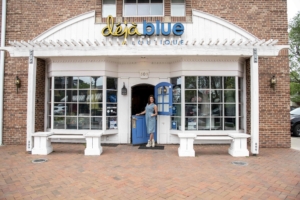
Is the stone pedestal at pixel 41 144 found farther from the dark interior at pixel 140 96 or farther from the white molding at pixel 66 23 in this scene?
the dark interior at pixel 140 96

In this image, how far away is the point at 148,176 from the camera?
4211 mm

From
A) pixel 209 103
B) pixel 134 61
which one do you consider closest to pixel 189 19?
pixel 134 61

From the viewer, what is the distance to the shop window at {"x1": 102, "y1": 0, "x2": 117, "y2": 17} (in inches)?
294

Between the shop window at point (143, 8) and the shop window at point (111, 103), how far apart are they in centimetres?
268

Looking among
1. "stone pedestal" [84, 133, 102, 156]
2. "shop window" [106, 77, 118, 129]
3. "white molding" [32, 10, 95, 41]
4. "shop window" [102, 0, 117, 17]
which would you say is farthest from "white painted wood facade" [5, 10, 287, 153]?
"stone pedestal" [84, 133, 102, 156]

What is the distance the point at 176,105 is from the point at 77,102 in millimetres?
3658

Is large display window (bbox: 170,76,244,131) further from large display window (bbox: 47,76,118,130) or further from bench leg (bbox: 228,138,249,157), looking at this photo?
large display window (bbox: 47,76,118,130)

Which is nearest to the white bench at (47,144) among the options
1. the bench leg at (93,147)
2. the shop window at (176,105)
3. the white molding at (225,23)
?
the bench leg at (93,147)

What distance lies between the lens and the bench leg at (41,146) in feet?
19.4

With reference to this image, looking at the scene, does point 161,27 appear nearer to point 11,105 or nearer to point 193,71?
point 193,71

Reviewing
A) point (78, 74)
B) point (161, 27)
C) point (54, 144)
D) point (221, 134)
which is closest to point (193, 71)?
point (161, 27)

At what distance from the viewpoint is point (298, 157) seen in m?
5.75

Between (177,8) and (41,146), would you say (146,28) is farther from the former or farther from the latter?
(41,146)

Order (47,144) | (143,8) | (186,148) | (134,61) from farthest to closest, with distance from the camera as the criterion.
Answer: (143,8), (134,61), (47,144), (186,148)
